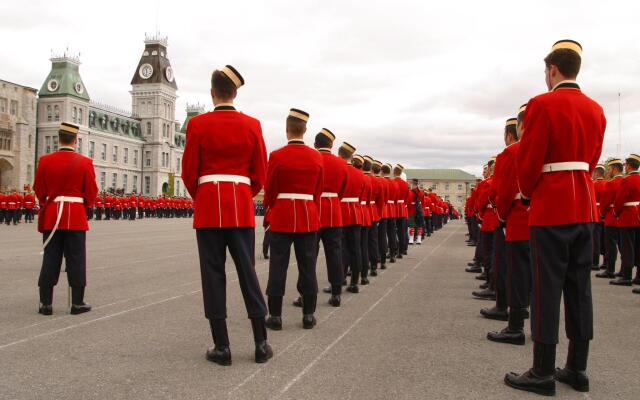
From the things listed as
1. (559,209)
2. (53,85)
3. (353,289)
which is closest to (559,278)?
(559,209)

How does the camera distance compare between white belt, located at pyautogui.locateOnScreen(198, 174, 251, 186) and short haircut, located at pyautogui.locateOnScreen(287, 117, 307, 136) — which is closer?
white belt, located at pyautogui.locateOnScreen(198, 174, 251, 186)

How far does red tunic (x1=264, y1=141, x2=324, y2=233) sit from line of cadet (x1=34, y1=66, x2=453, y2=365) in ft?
0.04

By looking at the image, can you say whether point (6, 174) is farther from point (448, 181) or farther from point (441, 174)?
point (441, 174)

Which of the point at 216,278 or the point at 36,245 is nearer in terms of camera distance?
the point at 216,278

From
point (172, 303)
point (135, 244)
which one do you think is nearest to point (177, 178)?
point (135, 244)

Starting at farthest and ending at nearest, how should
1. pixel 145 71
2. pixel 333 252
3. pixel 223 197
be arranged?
1. pixel 145 71
2. pixel 333 252
3. pixel 223 197

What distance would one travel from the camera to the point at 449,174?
154 metres

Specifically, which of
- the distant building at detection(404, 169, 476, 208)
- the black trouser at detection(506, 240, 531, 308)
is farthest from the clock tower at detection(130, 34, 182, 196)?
the black trouser at detection(506, 240, 531, 308)

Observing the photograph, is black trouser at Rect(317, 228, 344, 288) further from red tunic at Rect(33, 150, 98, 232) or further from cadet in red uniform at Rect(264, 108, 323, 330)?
red tunic at Rect(33, 150, 98, 232)

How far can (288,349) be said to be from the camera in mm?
5504

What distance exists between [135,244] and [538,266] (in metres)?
15.6

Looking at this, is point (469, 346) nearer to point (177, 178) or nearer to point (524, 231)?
point (524, 231)

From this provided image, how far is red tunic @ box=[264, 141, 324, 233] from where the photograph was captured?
6.47m

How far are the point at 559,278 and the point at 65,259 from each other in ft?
18.2
